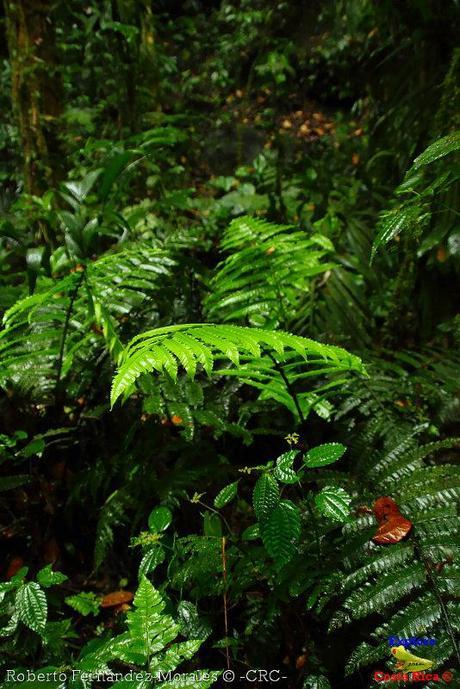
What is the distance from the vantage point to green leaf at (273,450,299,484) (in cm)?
98

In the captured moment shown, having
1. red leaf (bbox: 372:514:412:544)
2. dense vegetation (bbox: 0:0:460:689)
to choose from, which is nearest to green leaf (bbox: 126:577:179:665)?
dense vegetation (bbox: 0:0:460:689)

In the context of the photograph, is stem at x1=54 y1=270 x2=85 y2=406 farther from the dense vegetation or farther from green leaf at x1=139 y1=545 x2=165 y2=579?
green leaf at x1=139 y1=545 x2=165 y2=579

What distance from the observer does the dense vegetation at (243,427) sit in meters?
1.01

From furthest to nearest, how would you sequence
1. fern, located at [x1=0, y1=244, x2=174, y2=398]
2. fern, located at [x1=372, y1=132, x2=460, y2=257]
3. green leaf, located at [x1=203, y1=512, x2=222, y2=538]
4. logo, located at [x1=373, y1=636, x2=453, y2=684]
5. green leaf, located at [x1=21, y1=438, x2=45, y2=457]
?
1. fern, located at [x1=0, y1=244, x2=174, y2=398]
2. green leaf, located at [x1=21, y1=438, x2=45, y2=457]
3. green leaf, located at [x1=203, y1=512, x2=222, y2=538]
4. fern, located at [x1=372, y1=132, x2=460, y2=257]
5. logo, located at [x1=373, y1=636, x2=453, y2=684]

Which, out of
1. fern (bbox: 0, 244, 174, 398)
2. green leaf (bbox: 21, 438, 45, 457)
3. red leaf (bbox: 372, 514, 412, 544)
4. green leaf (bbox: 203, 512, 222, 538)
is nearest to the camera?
red leaf (bbox: 372, 514, 412, 544)

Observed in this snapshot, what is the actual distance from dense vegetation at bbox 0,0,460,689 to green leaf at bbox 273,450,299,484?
1cm

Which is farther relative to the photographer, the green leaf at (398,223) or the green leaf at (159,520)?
the green leaf at (159,520)

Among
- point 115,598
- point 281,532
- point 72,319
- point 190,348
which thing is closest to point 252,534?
point 281,532

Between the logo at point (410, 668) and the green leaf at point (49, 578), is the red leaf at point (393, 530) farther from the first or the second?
the green leaf at point (49, 578)

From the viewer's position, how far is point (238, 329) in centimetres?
111

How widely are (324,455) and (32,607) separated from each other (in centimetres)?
77

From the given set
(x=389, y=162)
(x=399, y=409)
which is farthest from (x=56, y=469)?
(x=389, y=162)

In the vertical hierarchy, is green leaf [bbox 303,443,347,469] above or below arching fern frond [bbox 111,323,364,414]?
below

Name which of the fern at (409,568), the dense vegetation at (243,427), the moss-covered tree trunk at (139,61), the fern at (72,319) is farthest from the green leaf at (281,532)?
the moss-covered tree trunk at (139,61)
